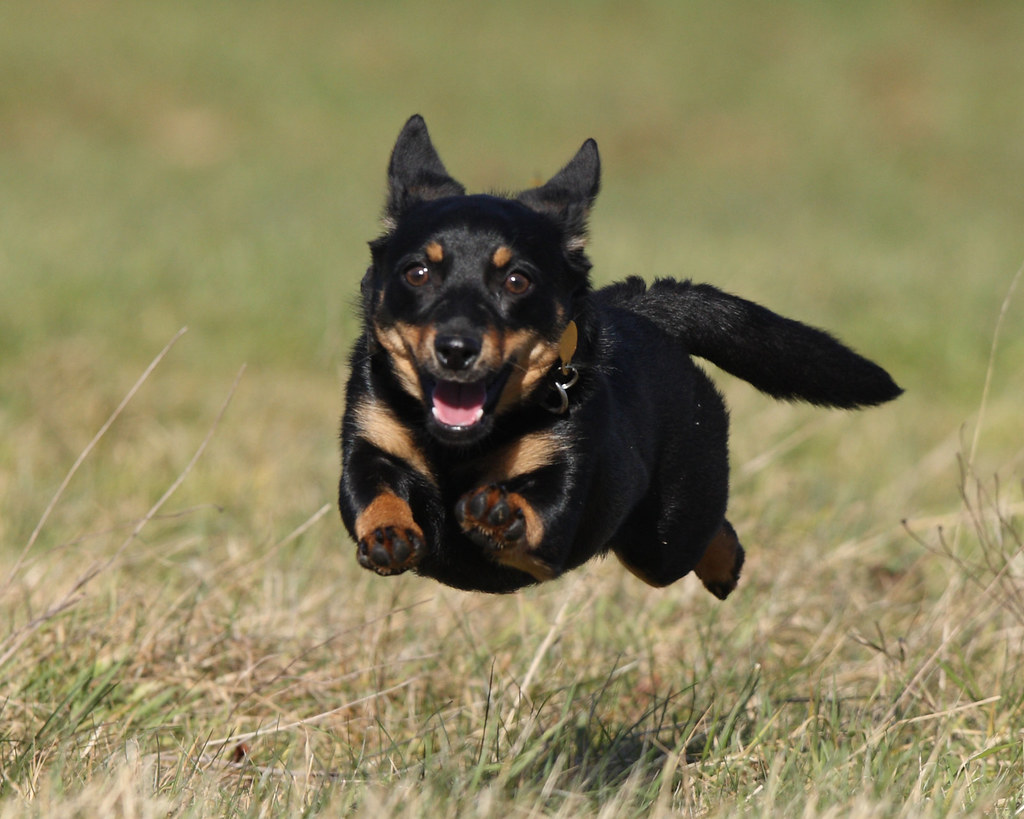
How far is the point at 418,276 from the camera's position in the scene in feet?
11.0

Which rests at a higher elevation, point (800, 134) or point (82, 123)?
point (800, 134)

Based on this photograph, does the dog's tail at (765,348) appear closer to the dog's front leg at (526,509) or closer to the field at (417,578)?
the field at (417,578)

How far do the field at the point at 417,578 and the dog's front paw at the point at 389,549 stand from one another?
535mm

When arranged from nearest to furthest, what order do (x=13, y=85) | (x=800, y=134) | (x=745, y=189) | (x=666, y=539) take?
(x=666, y=539) → (x=745, y=189) → (x=13, y=85) → (x=800, y=134)

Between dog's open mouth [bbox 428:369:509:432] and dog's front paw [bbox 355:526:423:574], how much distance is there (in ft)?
0.90

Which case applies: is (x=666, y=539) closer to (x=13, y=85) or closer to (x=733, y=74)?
(x=13, y=85)

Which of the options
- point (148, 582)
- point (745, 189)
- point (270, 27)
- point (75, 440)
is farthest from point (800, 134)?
point (148, 582)

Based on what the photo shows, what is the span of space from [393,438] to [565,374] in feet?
1.45

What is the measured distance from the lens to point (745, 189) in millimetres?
27234

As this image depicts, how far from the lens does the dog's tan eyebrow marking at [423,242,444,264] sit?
3340 mm

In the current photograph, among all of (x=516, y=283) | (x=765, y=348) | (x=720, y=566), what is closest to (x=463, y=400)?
(x=516, y=283)

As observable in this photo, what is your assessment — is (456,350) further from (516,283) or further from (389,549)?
(389,549)

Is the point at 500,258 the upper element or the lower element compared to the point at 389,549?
upper

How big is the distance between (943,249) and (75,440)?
12.6 m
